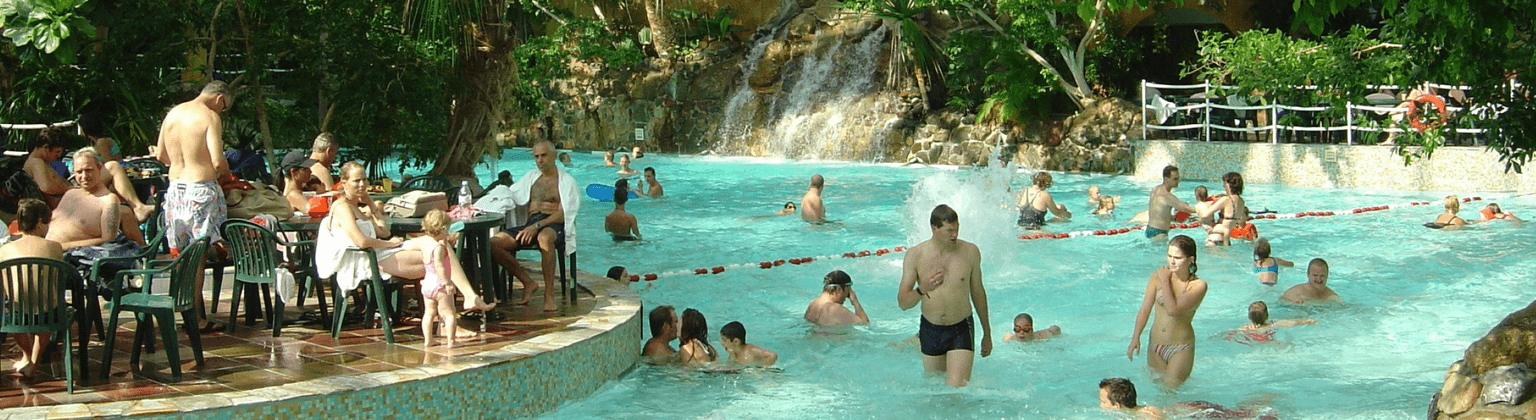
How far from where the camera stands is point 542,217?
8133 mm

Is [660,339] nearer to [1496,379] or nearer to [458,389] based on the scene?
[458,389]

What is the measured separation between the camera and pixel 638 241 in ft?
48.4

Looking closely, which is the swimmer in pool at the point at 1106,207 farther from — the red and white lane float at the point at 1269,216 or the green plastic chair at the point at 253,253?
the green plastic chair at the point at 253,253

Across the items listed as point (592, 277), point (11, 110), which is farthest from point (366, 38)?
point (592, 277)

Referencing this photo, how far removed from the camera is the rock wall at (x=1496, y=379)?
5.49 metres

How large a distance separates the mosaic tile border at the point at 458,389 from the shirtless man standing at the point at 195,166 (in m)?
1.63

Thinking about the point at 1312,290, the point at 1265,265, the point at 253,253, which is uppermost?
the point at 253,253

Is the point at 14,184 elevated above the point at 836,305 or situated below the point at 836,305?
above

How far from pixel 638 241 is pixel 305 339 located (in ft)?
25.9

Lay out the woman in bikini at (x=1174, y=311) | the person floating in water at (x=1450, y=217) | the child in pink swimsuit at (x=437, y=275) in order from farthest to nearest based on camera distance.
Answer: the person floating in water at (x=1450, y=217) < the woman in bikini at (x=1174, y=311) < the child in pink swimsuit at (x=437, y=275)

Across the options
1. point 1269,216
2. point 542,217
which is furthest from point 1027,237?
point 542,217

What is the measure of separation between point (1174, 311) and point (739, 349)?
8.35 feet

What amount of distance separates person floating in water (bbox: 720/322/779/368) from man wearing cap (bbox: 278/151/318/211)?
2.65 meters

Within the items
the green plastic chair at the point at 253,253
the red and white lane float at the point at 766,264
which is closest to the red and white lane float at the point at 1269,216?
the red and white lane float at the point at 766,264
